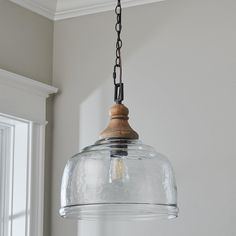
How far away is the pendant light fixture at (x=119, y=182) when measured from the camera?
151cm

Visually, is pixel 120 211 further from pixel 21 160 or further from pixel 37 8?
pixel 37 8

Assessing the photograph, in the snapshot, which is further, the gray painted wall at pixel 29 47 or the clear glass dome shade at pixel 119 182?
the gray painted wall at pixel 29 47

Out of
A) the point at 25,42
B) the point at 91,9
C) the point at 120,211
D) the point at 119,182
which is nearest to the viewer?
the point at 119,182

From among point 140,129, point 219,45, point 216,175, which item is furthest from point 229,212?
point 219,45

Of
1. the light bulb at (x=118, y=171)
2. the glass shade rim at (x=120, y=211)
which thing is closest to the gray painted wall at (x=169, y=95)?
the glass shade rim at (x=120, y=211)

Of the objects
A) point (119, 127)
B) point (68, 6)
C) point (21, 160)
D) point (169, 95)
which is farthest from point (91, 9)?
point (119, 127)

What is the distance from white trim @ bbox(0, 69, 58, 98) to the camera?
9.56 feet

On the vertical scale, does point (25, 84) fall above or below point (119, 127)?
above

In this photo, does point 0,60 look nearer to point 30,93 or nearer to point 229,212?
point 30,93

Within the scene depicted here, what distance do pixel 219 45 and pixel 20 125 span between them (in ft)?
3.36

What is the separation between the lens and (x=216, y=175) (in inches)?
110

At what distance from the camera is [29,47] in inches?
125

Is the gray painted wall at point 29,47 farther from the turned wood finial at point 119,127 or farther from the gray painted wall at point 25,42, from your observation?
the turned wood finial at point 119,127

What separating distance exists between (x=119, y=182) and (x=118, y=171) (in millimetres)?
26
